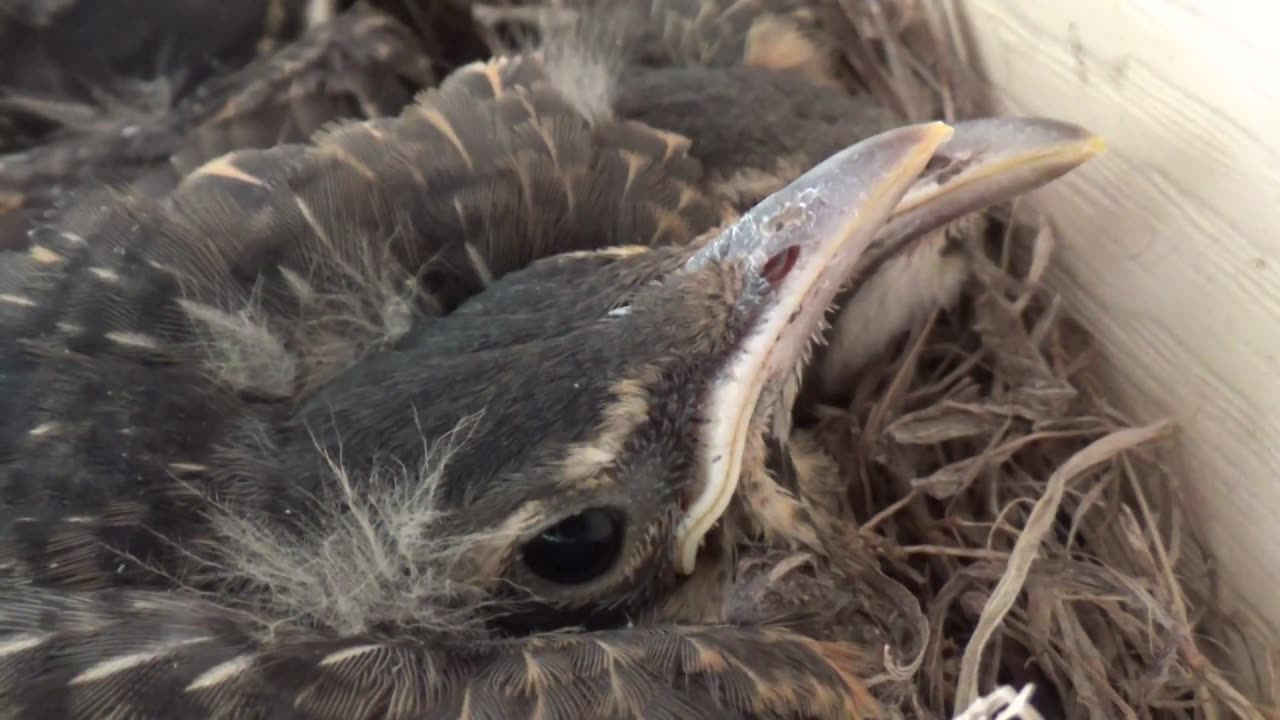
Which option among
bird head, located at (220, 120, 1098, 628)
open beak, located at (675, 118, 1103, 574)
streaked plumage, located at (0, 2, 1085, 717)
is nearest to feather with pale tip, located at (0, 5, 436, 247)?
streaked plumage, located at (0, 2, 1085, 717)

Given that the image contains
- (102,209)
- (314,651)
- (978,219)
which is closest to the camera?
(314,651)

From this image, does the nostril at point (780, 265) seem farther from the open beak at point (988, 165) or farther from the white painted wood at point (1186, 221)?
the white painted wood at point (1186, 221)

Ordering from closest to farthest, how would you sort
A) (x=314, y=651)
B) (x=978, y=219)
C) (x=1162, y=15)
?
(x=314, y=651)
(x=1162, y=15)
(x=978, y=219)

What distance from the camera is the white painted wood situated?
775 millimetres

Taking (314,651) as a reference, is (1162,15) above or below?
above

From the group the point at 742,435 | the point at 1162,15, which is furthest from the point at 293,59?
the point at 1162,15

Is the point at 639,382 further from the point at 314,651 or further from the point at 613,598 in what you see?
the point at 314,651

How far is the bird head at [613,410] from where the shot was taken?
74 centimetres

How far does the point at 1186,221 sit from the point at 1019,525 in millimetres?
311

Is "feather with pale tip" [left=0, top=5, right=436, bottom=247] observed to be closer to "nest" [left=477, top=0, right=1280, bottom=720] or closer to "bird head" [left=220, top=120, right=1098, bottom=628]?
"bird head" [left=220, top=120, right=1098, bottom=628]

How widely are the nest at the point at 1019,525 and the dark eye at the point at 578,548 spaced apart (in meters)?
0.13

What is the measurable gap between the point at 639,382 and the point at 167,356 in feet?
1.27

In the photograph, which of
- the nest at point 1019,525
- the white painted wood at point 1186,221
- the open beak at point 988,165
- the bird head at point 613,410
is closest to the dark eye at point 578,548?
the bird head at point 613,410

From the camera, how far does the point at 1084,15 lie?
902 millimetres
